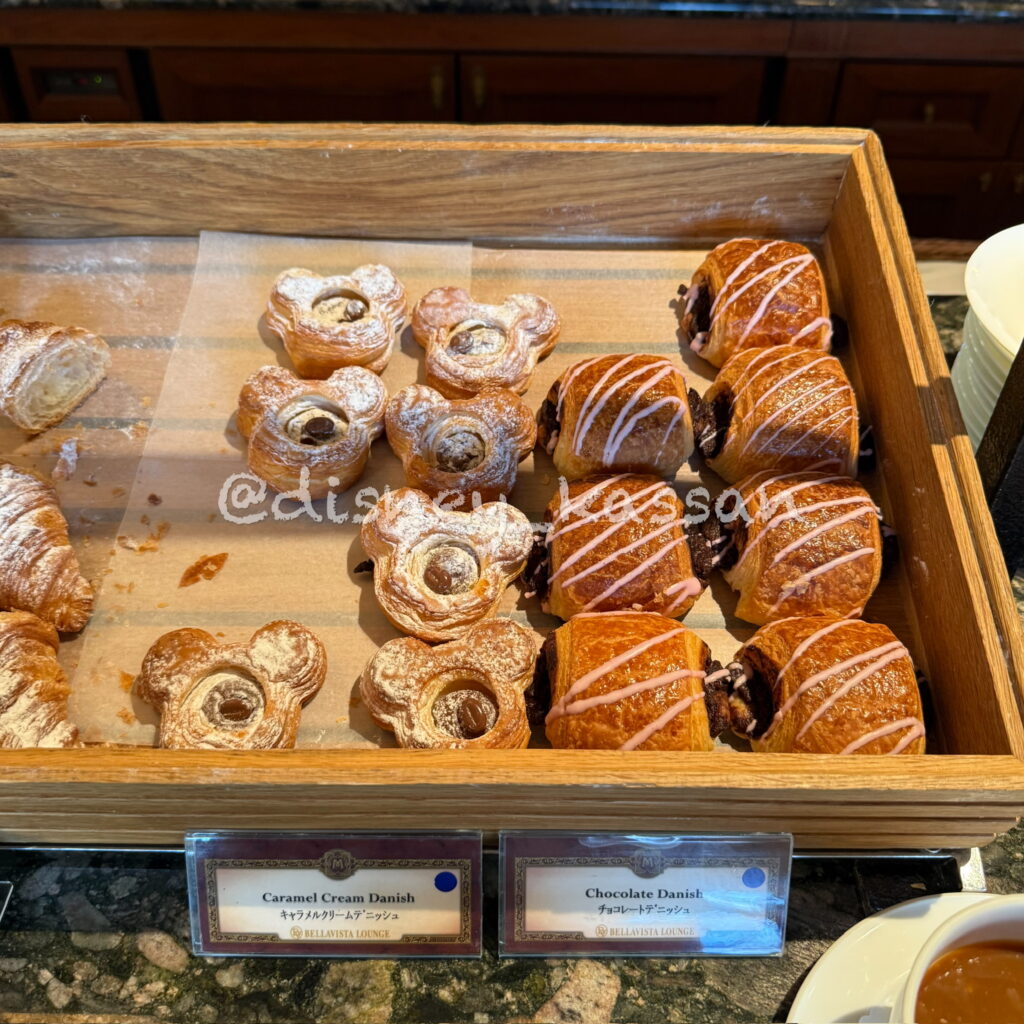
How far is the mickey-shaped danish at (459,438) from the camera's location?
1.73m

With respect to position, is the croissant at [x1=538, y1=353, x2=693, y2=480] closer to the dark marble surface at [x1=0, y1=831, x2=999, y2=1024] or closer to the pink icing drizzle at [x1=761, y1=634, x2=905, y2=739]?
the pink icing drizzle at [x1=761, y1=634, x2=905, y2=739]

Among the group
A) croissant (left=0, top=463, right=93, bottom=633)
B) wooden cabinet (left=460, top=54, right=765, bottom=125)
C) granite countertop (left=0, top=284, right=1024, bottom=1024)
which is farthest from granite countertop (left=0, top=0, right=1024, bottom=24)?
granite countertop (left=0, top=284, right=1024, bottom=1024)

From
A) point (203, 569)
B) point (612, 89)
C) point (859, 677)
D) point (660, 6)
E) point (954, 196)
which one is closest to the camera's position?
point (859, 677)

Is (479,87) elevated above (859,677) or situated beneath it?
elevated above

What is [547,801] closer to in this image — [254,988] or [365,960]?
[365,960]

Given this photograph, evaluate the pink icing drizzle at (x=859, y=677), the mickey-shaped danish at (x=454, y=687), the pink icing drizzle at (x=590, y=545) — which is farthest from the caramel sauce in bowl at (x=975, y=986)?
the pink icing drizzle at (x=590, y=545)

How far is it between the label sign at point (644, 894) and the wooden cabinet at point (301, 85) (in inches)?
85.7

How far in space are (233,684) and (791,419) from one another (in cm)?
99

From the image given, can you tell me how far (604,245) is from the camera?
2100mm

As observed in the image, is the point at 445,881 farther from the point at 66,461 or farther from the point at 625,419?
the point at 66,461

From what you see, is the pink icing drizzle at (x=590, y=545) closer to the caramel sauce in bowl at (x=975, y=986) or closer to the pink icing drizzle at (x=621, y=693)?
the pink icing drizzle at (x=621, y=693)

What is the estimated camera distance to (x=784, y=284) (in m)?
1.87

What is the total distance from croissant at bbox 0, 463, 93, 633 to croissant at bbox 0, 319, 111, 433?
7.4 inches

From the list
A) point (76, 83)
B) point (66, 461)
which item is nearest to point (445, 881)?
point (66, 461)
